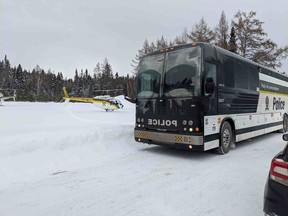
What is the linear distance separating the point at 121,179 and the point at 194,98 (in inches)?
118

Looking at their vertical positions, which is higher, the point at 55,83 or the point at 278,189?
the point at 55,83

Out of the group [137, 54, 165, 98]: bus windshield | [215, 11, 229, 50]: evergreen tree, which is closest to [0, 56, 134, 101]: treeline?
[215, 11, 229, 50]: evergreen tree

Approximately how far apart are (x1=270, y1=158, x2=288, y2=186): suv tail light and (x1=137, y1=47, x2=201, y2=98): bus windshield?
165 inches

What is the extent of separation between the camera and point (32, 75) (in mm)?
106875

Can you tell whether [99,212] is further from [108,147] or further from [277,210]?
[108,147]

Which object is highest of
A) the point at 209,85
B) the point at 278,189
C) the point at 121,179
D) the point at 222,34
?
the point at 222,34

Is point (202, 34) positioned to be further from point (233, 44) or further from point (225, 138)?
point (225, 138)

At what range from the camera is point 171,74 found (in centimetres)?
746

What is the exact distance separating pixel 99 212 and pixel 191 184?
2.11m

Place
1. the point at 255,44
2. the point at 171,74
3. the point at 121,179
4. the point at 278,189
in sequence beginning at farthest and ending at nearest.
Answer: the point at 255,44, the point at 171,74, the point at 121,179, the point at 278,189

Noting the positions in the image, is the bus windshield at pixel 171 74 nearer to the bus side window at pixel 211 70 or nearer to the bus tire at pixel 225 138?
the bus side window at pixel 211 70

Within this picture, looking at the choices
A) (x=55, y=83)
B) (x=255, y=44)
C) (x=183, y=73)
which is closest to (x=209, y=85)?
(x=183, y=73)

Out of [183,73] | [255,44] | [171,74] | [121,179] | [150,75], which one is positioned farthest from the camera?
[255,44]

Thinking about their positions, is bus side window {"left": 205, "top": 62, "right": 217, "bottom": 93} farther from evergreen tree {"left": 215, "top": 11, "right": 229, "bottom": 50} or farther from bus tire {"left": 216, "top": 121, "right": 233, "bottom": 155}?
evergreen tree {"left": 215, "top": 11, "right": 229, "bottom": 50}
